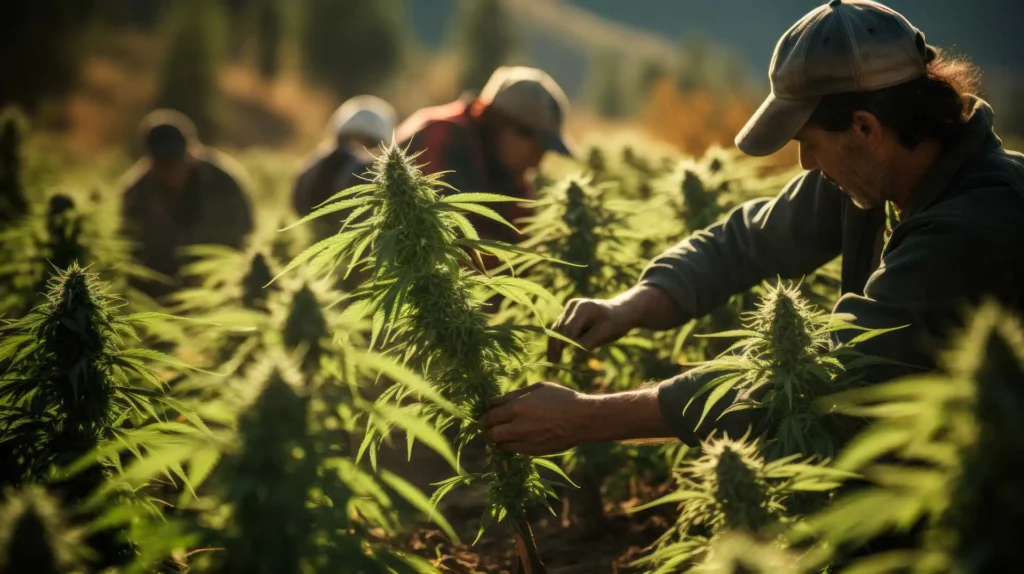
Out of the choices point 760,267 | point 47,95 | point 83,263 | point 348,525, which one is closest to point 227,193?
point 83,263

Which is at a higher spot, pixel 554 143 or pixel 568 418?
pixel 554 143

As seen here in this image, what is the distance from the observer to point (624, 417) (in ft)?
7.65

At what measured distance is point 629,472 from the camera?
3783 mm

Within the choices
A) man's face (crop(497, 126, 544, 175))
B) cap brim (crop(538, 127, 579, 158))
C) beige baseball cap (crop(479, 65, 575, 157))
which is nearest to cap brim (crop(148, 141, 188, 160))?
beige baseball cap (crop(479, 65, 575, 157))

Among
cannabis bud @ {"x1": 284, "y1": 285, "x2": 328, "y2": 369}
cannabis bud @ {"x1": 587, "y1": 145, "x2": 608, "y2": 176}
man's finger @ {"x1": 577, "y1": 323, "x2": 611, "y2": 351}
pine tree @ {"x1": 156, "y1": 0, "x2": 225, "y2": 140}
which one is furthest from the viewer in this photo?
pine tree @ {"x1": 156, "y1": 0, "x2": 225, "y2": 140}

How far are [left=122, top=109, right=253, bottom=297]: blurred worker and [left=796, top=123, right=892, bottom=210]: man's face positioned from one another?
6.34 meters

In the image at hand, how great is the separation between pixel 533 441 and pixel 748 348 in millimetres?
695

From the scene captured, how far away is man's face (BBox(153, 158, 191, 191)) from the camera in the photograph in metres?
7.48

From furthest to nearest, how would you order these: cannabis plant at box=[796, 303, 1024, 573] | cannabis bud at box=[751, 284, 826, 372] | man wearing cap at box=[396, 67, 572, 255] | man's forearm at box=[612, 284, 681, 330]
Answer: man wearing cap at box=[396, 67, 572, 255] → man's forearm at box=[612, 284, 681, 330] → cannabis bud at box=[751, 284, 826, 372] → cannabis plant at box=[796, 303, 1024, 573]

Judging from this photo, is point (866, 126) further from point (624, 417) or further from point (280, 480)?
point (280, 480)

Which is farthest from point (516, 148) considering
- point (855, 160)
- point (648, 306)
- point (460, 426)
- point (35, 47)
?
point (35, 47)

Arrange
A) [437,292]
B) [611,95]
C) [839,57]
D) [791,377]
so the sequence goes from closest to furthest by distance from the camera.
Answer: [791,377] < [437,292] < [839,57] < [611,95]

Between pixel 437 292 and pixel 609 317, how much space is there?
764 millimetres

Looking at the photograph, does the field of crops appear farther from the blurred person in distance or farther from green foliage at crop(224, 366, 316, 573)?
the blurred person in distance
